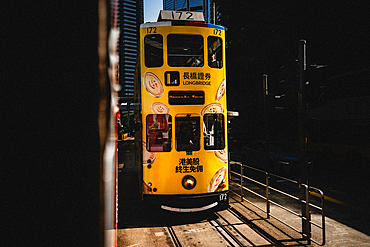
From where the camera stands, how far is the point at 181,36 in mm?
7496

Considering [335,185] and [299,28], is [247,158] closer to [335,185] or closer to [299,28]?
[335,185]

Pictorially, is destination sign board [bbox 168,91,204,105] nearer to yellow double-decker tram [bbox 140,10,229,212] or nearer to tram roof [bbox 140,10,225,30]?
yellow double-decker tram [bbox 140,10,229,212]

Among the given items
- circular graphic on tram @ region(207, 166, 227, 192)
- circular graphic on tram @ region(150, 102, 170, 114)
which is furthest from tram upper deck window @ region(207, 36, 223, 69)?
circular graphic on tram @ region(207, 166, 227, 192)

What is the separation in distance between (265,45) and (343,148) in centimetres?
839

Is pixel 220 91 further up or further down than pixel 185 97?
further up

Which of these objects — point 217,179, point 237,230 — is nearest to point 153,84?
point 217,179

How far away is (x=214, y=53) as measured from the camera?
7.69 m

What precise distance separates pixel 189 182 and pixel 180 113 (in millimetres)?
1800

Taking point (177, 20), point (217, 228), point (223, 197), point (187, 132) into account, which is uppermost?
point (177, 20)

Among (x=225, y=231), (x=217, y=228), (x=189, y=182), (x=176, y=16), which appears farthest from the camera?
(x=176, y=16)

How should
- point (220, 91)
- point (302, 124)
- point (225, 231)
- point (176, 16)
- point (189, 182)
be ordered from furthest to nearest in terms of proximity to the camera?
point (220, 91), point (176, 16), point (189, 182), point (225, 231), point (302, 124)

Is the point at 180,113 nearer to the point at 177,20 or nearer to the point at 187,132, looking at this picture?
the point at 187,132

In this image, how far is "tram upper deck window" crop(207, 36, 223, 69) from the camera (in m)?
7.64

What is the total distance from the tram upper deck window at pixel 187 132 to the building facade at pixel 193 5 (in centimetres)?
698
